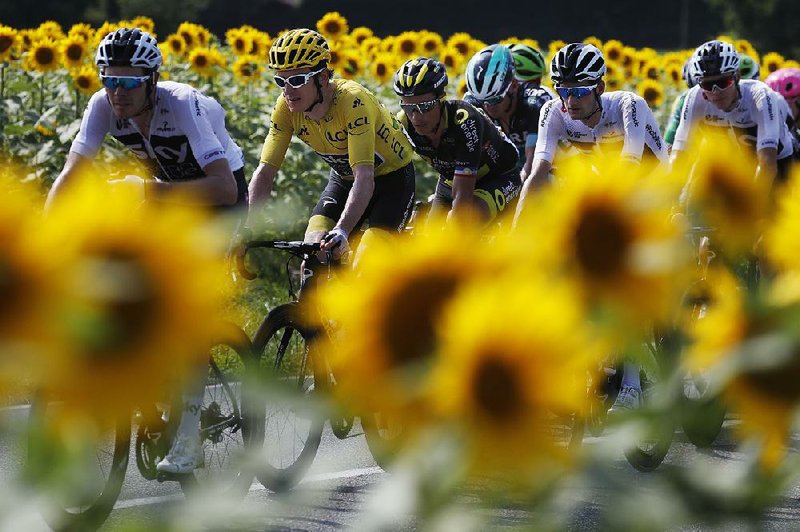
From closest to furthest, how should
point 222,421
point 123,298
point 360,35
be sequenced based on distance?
point 123,298, point 222,421, point 360,35

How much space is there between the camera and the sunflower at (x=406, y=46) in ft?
52.2

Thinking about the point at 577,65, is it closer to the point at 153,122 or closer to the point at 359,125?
the point at 359,125

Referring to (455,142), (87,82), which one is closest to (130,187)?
(455,142)

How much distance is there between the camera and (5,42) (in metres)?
12.7

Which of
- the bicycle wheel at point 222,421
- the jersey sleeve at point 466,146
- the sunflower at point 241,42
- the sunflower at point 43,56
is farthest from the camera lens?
the sunflower at point 241,42

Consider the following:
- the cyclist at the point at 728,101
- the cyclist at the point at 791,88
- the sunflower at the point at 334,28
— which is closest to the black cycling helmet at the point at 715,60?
the cyclist at the point at 728,101

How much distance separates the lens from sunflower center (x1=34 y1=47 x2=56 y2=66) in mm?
12992

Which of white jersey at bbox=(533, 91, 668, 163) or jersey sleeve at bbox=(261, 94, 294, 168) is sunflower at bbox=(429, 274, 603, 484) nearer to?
jersey sleeve at bbox=(261, 94, 294, 168)

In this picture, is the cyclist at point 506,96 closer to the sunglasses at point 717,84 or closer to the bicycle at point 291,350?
the sunglasses at point 717,84

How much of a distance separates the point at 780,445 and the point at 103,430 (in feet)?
1.33

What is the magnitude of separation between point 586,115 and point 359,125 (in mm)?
1688

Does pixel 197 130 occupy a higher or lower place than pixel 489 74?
lower

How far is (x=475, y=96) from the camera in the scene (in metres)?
9.28

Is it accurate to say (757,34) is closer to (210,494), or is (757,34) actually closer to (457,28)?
(457,28)
